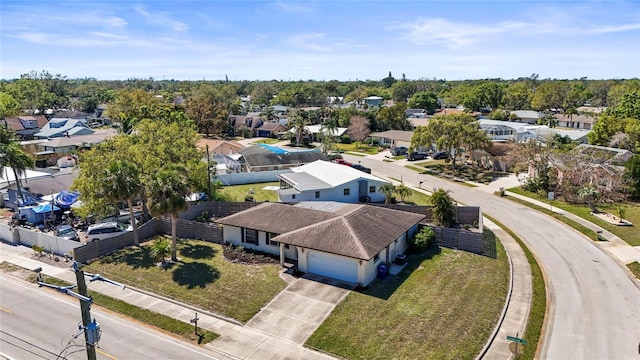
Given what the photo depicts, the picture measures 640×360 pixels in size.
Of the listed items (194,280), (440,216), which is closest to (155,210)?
(194,280)

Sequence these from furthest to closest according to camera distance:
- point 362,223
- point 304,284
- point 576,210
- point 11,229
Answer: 1. point 576,210
2. point 11,229
3. point 362,223
4. point 304,284

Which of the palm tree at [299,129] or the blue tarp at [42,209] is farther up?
the palm tree at [299,129]

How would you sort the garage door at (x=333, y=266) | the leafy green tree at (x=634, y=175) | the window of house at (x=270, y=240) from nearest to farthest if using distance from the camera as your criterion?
the garage door at (x=333, y=266) → the window of house at (x=270, y=240) → the leafy green tree at (x=634, y=175)

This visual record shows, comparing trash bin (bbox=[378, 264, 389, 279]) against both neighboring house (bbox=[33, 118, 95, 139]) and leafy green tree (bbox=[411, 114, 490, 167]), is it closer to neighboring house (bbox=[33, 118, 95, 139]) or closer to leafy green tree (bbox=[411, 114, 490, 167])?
leafy green tree (bbox=[411, 114, 490, 167])

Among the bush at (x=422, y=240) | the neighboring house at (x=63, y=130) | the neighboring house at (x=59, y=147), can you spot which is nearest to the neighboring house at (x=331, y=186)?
the bush at (x=422, y=240)

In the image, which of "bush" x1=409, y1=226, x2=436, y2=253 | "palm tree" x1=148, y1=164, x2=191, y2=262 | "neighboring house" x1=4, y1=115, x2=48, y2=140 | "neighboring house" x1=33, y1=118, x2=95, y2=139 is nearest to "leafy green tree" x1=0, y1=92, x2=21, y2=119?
"neighboring house" x1=4, y1=115, x2=48, y2=140

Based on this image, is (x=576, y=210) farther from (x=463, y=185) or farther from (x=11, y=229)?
(x=11, y=229)

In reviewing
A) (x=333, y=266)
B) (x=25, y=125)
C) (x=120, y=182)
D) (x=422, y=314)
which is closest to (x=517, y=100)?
(x=333, y=266)

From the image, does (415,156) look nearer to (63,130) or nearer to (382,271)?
(382,271)

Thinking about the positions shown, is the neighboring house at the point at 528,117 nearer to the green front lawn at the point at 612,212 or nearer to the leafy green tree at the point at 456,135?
the leafy green tree at the point at 456,135
